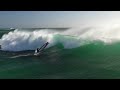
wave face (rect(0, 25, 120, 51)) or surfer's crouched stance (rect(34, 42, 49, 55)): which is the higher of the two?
wave face (rect(0, 25, 120, 51))

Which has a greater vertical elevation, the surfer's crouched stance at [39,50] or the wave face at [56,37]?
the wave face at [56,37]

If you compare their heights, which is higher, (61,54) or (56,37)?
(56,37)

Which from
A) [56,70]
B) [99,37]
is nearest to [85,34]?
[99,37]
